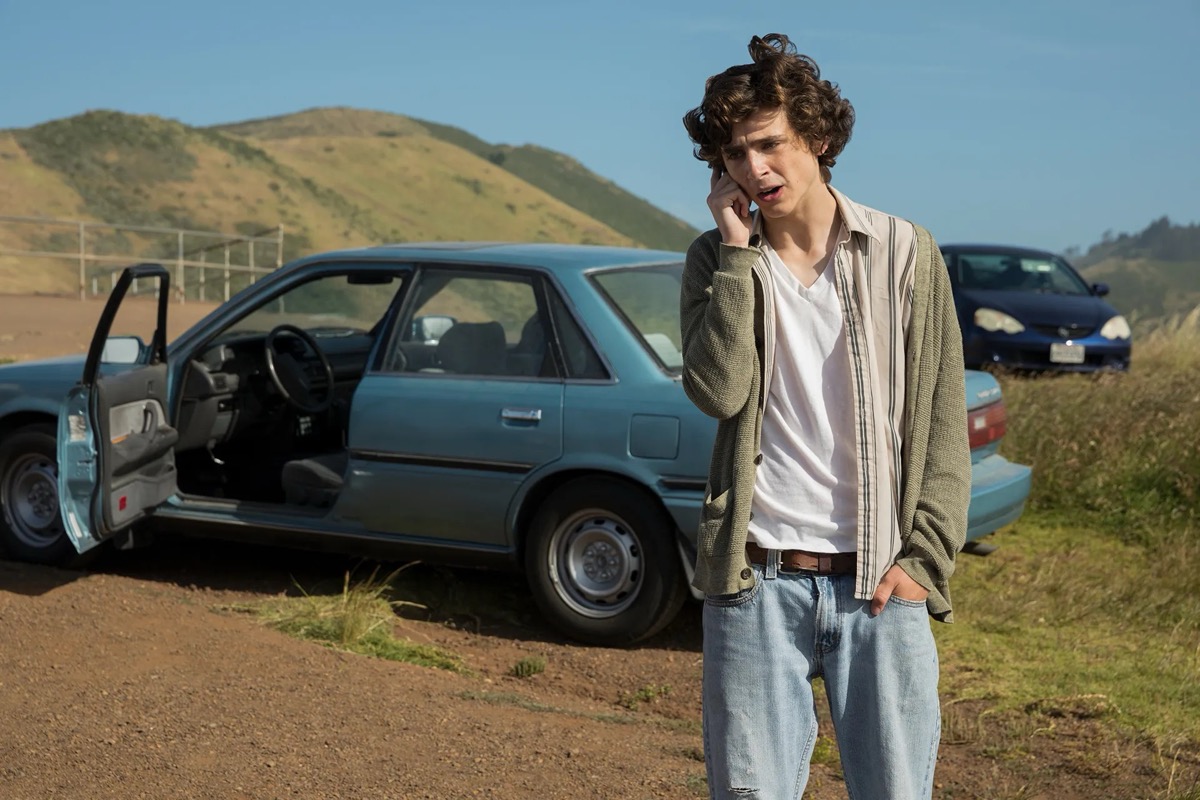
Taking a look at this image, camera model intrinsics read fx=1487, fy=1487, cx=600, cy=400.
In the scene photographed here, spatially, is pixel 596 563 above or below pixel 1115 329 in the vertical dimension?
below

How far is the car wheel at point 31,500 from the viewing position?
274 inches

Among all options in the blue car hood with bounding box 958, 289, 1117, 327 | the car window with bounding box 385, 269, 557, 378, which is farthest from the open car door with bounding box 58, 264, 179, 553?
the blue car hood with bounding box 958, 289, 1117, 327

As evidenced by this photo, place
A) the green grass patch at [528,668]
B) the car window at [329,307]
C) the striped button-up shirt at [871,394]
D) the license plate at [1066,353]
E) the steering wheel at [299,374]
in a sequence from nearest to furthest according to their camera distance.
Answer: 1. the striped button-up shirt at [871,394]
2. the green grass patch at [528,668]
3. the car window at [329,307]
4. the steering wheel at [299,374]
5. the license plate at [1066,353]

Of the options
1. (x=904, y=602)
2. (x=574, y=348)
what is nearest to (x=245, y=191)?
(x=574, y=348)

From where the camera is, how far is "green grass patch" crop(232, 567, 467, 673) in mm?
5926

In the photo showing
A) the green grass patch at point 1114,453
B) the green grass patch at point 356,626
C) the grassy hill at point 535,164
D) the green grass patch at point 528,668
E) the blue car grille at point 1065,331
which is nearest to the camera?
the green grass patch at point 528,668

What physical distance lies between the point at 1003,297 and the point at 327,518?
9481 millimetres

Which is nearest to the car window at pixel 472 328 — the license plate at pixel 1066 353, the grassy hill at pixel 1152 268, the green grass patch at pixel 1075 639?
the green grass patch at pixel 1075 639

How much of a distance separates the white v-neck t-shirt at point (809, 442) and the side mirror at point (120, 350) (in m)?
4.64

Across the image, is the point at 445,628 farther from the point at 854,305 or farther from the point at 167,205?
the point at 167,205

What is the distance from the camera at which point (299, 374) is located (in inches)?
293

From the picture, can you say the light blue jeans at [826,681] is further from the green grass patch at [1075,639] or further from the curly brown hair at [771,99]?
the green grass patch at [1075,639]

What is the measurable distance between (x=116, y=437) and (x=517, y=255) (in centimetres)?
191

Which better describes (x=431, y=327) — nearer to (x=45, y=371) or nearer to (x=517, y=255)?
(x=517, y=255)
